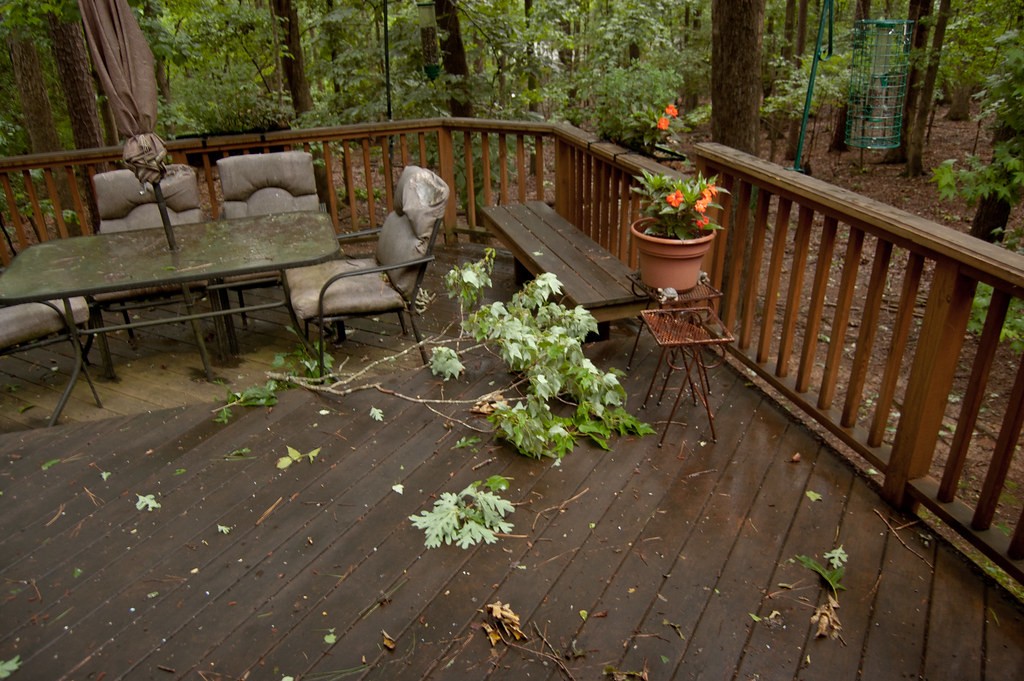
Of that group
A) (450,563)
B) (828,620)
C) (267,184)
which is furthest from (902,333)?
(267,184)

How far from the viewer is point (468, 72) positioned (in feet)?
24.9

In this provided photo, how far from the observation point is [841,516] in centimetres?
239

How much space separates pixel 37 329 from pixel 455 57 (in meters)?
5.24

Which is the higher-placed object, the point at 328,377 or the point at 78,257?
the point at 78,257

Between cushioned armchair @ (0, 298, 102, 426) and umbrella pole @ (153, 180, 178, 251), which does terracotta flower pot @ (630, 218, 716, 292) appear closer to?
umbrella pole @ (153, 180, 178, 251)

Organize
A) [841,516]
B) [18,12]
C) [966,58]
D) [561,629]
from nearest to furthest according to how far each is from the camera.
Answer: [561,629], [841,516], [18,12], [966,58]

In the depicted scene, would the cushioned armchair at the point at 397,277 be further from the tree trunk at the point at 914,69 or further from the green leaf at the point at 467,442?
the tree trunk at the point at 914,69

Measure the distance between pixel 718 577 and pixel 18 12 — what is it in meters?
5.84

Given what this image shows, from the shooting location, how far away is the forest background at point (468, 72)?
4914 mm

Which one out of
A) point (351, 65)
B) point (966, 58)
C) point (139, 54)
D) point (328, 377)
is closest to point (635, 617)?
point (328, 377)

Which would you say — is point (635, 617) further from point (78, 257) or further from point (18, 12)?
point (18, 12)

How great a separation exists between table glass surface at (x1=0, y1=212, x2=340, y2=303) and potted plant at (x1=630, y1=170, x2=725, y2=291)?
1.44 metres

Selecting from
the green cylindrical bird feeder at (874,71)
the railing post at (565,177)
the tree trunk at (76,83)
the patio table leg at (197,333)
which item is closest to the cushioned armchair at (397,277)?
the patio table leg at (197,333)

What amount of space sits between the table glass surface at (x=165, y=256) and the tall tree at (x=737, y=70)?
282 centimetres
